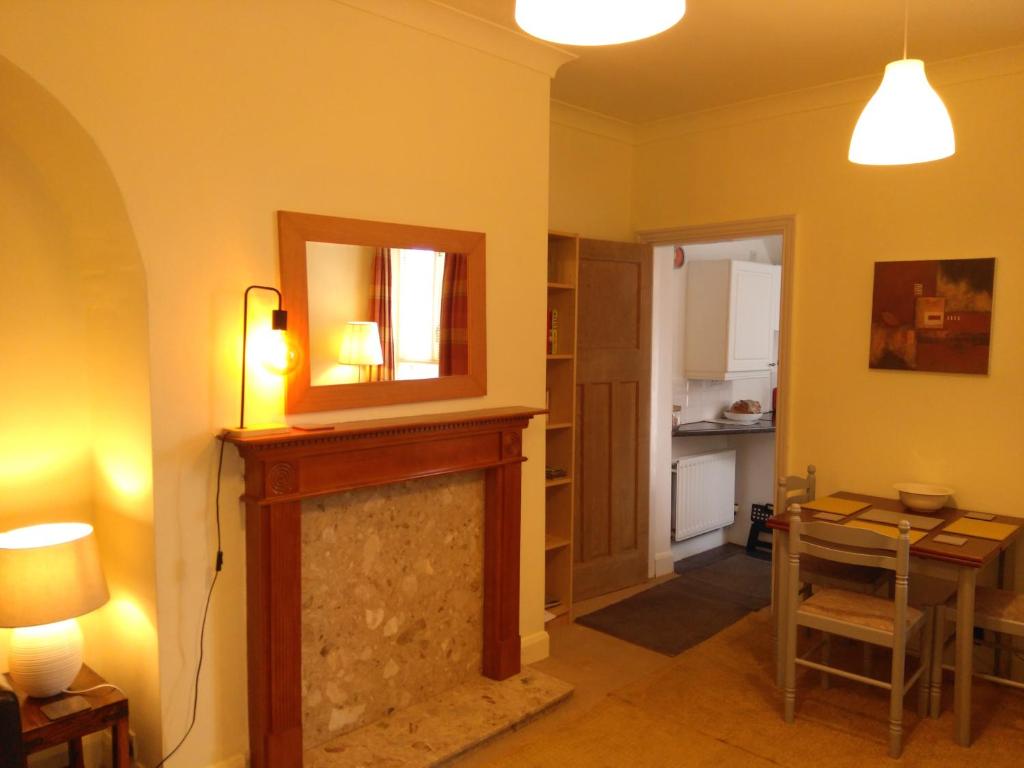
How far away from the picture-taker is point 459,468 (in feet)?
10.00

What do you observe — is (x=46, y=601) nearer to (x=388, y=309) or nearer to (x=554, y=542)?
(x=388, y=309)

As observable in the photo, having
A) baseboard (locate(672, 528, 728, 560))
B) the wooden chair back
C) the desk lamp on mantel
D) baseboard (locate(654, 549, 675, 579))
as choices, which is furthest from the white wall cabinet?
the desk lamp on mantel

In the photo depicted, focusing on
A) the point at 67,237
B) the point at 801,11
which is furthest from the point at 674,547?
the point at 67,237

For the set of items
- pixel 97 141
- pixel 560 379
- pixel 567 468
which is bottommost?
pixel 567 468

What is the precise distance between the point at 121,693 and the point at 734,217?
140 inches

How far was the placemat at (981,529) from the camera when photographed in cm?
305

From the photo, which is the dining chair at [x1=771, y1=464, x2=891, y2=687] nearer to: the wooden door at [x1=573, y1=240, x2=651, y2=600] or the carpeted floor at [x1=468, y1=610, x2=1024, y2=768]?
the carpeted floor at [x1=468, y1=610, x2=1024, y2=768]

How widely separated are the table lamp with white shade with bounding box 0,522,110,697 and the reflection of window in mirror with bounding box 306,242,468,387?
883 millimetres

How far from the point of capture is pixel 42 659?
7.25 feet

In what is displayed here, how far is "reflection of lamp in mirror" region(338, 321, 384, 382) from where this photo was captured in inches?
107

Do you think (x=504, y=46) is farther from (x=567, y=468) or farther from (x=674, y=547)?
(x=674, y=547)

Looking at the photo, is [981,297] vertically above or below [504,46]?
below

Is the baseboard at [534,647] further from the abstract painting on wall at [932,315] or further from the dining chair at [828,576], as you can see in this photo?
the abstract painting on wall at [932,315]

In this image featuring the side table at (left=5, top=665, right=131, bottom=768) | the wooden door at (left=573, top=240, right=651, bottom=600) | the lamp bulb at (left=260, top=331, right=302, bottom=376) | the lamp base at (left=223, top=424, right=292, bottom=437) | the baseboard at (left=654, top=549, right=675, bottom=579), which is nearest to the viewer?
the side table at (left=5, top=665, right=131, bottom=768)
